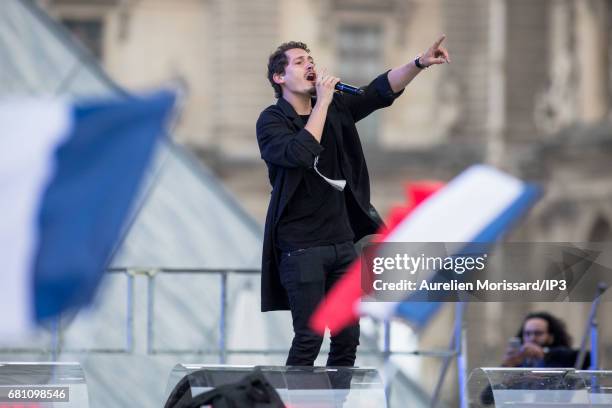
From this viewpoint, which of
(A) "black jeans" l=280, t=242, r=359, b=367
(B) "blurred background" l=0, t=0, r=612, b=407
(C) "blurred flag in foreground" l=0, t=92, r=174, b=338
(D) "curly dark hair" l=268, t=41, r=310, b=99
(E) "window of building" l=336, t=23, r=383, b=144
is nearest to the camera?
(C) "blurred flag in foreground" l=0, t=92, r=174, b=338

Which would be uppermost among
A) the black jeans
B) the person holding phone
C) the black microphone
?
the black microphone

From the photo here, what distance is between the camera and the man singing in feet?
20.0

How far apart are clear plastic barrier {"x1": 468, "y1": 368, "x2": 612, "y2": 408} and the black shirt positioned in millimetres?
733

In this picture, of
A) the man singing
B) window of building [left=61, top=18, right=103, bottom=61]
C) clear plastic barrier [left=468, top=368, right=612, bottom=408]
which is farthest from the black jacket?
window of building [left=61, top=18, right=103, bottom=61]

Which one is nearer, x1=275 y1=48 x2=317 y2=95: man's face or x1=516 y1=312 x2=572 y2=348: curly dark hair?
x1=275 y1=48 x2=317 y2=95: man's face

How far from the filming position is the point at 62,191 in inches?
196

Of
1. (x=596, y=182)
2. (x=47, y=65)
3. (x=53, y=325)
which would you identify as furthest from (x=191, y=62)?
(x=53, y=325)

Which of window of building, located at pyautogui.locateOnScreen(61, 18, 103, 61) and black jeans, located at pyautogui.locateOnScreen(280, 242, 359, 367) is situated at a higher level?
window of building, located at pyautogui.locateOnScreen(61, 18, 103, 61)

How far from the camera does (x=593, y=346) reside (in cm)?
782

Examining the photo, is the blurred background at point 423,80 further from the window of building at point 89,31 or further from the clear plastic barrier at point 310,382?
the clear plastic barrier at point 310,382

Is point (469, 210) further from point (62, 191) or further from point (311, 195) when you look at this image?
point (62, 191)

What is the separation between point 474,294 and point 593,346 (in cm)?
159

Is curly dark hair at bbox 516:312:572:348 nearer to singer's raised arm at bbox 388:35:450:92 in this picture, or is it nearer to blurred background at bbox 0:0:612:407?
singer's raised arm at bbox 388:35:450:92

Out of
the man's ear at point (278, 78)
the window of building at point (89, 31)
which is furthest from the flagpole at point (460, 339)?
the window of building at point (89, 31)
